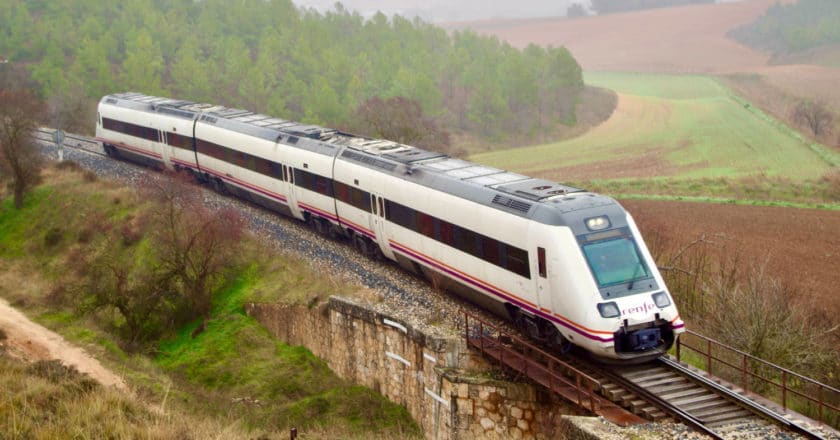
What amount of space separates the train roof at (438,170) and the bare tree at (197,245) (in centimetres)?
389

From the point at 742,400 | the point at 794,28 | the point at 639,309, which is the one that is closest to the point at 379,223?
the point at 639,309

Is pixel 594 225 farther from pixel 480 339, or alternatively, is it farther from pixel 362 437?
pixel 362 437

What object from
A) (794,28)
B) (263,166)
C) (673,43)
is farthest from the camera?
(673,43)

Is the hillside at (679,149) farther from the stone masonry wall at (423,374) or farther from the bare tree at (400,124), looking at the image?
the stone masonry wall at (423,374)


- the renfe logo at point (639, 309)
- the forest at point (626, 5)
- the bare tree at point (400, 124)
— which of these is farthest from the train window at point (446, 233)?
the forest at point (626, 5)

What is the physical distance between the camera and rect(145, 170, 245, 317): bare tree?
3100 cm

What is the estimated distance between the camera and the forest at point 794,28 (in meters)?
124

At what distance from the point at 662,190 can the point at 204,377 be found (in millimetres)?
30423

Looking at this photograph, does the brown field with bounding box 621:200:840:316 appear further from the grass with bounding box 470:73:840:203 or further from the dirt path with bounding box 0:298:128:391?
the dirt path with bounding box 0:298:128:391

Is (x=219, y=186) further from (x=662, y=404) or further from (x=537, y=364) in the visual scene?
(x=662, y=404)

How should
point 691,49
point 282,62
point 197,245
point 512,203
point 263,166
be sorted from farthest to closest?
point 691,49
point 282,62
point 263,166
point 197,245
point 512,203

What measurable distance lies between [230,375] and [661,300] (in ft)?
46.3

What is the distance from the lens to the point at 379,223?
27734 mm

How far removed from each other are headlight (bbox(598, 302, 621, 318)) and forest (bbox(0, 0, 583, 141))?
146ft
